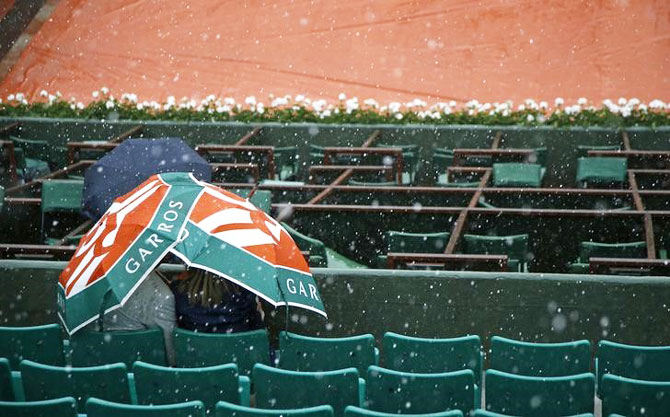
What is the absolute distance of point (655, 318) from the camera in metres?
6.59

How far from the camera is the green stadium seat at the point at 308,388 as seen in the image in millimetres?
5051

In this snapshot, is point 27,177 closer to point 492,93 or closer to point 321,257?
point 321,257

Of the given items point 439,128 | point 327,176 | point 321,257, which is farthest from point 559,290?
→ point 439,128

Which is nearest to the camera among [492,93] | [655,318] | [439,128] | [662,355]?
[662,355]

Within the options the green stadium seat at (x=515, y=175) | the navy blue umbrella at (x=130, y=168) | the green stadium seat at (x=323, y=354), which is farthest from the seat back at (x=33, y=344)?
the green stadium seat at (x=515, y=175)

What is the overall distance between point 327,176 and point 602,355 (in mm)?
5795

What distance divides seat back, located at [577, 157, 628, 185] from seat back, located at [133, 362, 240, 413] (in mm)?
6894

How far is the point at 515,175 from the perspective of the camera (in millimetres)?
10984

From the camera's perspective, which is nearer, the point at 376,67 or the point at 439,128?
the point at 439,128

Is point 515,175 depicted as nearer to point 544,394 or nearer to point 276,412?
point 544,394

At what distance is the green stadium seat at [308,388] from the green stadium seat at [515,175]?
6140 millimetres

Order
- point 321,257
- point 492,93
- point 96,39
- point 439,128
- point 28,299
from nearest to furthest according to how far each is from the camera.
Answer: point 28,299 → point 321,257 → point 439,128 → point 492,93 → point 96,39

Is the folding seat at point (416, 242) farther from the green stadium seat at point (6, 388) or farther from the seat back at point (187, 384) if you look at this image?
the green stadium seat at point (6, 388)

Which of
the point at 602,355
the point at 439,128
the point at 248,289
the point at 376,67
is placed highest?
the point at 376,67
